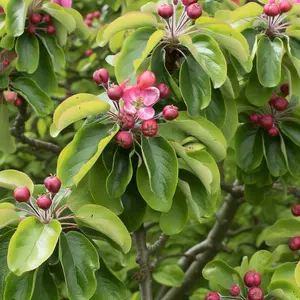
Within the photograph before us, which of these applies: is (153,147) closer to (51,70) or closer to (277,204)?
(51,70)

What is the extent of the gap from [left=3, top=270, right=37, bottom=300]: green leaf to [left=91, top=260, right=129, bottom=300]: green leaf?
0.56 ft

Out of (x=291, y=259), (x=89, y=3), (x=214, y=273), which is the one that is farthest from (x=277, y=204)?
(x=89, y=3)

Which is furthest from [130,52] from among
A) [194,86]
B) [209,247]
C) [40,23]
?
[209,247]

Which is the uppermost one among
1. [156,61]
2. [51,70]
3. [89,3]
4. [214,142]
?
[156,61]

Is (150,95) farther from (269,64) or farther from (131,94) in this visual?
(269,64)

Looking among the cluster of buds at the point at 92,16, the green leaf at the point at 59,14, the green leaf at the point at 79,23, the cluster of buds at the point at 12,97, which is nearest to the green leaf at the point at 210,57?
the green leaf at the point at 59,14

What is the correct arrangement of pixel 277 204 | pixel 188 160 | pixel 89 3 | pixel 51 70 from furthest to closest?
pixel 89 3 → pixel 277 204 → pixel 51 70 → pixel 188 160

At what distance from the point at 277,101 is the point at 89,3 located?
219cm

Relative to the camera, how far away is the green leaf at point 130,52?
168 centimetres

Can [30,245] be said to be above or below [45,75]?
above

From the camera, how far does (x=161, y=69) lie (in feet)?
5.57

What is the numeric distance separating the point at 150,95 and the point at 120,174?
7.9 inches

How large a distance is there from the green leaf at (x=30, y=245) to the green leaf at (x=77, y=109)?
24cm

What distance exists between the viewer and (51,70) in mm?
2305
